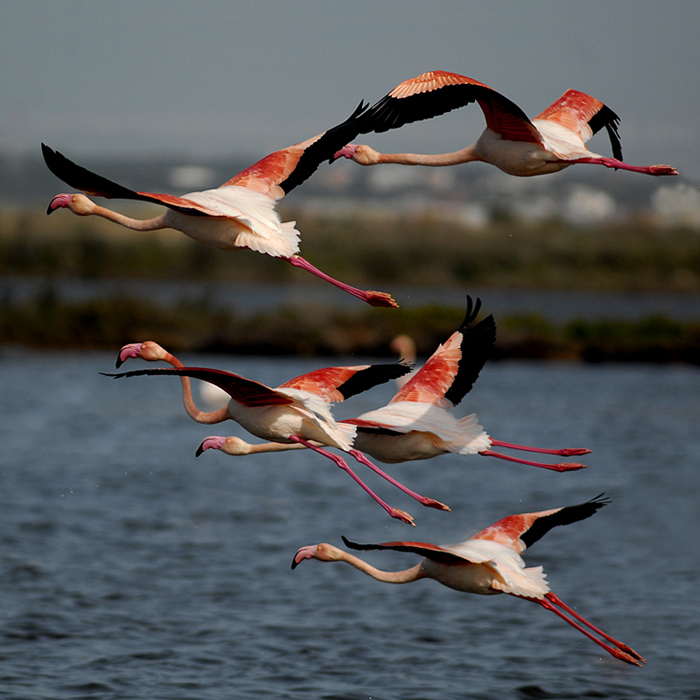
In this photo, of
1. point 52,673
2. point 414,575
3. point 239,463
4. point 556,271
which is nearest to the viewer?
point 414,575

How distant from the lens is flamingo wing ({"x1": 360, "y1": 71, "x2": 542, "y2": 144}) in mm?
6375

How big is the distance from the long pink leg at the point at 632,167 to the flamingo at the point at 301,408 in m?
1.63

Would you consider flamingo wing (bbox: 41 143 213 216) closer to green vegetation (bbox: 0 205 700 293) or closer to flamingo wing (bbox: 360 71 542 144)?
flamingo wing (bbox: 360 71 542 144)

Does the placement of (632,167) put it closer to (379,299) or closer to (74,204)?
(379,299)

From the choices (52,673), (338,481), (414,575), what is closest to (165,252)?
(338,481)

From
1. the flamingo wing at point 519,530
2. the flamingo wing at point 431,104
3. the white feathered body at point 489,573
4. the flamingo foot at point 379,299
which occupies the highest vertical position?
the flamingo wing at point 431,104

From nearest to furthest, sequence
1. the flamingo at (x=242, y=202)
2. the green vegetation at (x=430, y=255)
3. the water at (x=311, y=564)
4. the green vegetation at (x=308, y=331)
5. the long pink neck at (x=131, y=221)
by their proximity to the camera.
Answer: the flamingo at (x=242, y=202)
the long pink neck at (x=131, y=221)
the water at (x=311, y=564)
the green vegetation at (x=308, y=331)
the green vegetation at (x=430, y=255)

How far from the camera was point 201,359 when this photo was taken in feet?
122

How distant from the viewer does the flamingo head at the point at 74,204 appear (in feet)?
20.0

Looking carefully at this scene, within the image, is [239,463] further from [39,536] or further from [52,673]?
[52,673]

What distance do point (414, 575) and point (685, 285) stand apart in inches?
2535

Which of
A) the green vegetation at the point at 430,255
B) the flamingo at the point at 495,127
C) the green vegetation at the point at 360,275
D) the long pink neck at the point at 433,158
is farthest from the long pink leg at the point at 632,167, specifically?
the green vegetation at the point at 430,255

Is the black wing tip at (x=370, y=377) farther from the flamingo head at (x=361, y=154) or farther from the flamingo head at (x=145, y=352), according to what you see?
the flamingo head at (x=361, y=154)

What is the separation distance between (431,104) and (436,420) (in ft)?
6.26
